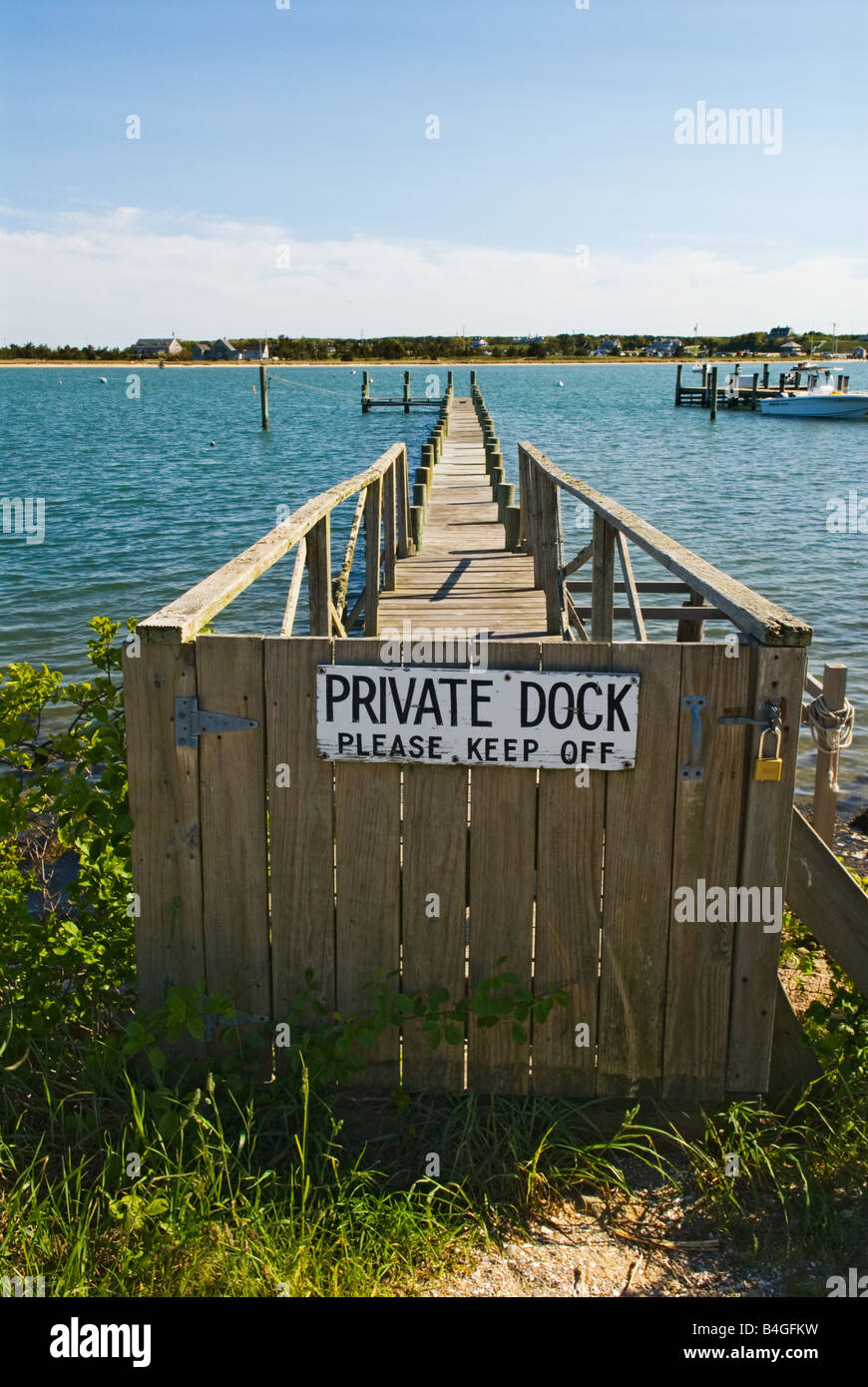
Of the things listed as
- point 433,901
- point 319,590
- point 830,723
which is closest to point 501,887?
point 433,901

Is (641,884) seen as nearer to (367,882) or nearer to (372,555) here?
(367,882)

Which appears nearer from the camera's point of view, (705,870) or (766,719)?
(766,719)

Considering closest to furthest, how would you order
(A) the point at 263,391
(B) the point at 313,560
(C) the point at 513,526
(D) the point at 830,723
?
(D) the point at 830,723 → (B) the point at 313,560 → (C) the point at 513,526 → (A) the point at 263,391

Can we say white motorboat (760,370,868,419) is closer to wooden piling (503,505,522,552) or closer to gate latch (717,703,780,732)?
wooden piling (503,505,522,552)

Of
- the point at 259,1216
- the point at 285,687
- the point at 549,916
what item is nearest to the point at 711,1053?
the point at 549,916

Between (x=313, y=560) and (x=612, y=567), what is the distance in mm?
1742

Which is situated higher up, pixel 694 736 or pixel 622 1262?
pixel 694 736

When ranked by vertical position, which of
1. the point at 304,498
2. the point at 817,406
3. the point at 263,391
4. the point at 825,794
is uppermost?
the point at 263,391

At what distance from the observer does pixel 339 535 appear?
21188 millimetres

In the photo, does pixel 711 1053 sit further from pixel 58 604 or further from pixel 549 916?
pixel 58 604

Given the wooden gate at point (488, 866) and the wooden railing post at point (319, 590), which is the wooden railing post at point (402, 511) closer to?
the wooden railing post at point (319, 590)

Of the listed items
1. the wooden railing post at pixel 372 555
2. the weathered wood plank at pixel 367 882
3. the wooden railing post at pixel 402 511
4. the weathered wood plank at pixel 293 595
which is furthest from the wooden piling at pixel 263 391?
the weathered wood plank at pixel 367 882

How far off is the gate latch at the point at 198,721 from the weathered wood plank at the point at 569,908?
34.9 inches

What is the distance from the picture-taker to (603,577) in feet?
21.8
